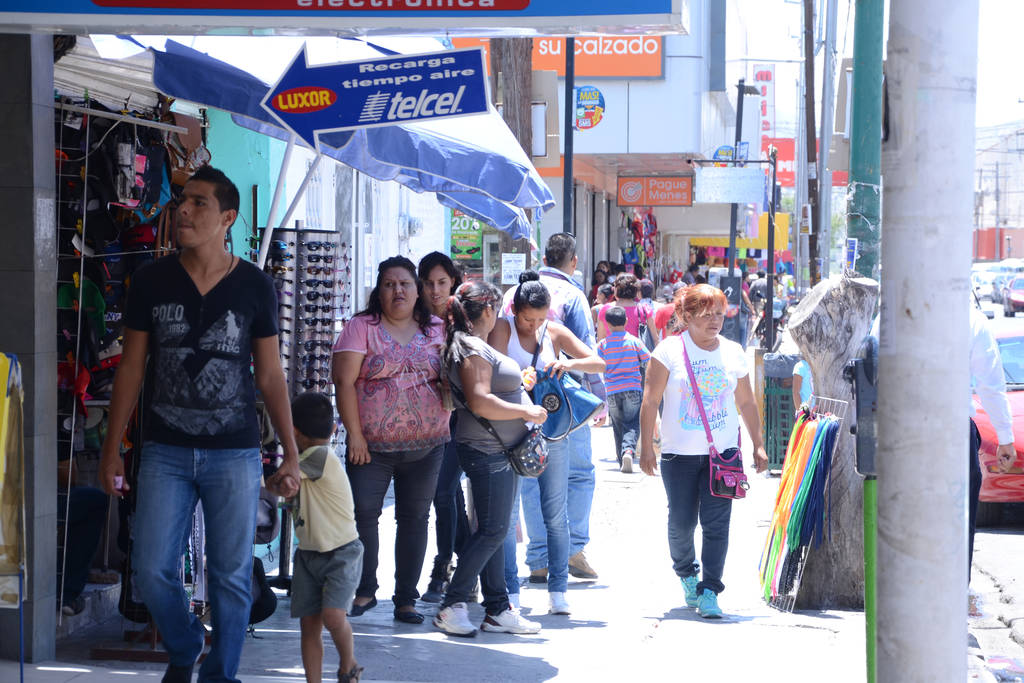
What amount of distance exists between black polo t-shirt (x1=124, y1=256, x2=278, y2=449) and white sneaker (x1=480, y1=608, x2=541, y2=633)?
233 centimetres

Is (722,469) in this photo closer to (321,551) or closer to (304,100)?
(321,551)

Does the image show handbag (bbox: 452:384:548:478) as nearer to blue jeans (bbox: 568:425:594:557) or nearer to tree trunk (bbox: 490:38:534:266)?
blue jeans (bbox: 568:425:594:557)

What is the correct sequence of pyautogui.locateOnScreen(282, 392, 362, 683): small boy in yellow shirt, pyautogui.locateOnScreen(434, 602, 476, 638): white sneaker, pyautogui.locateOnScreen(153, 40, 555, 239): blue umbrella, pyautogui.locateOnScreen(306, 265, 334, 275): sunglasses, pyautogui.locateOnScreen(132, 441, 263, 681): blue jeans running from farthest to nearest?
pyautogui.locateOnScreen(306, 265, 334, 275): sunglasses < pyautogui.locateOnScreen(434, 602, 476, 638): white sneaker < pyautogui.locateOnScreen(153, 40, 555, 239): blue umbrella < pyautogui.locateOnScreen(282, 392, 362, 683): small boy in yellow shirt < pyautogui.locateOnScreen(132, 441, 263, 681): blue jeans

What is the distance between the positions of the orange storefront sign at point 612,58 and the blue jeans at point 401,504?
18.5 m

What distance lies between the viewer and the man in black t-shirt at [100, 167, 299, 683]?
4.68m

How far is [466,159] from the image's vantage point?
24.4 ft

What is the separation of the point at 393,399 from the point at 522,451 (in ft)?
2.35

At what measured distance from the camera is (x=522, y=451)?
644 centimetres

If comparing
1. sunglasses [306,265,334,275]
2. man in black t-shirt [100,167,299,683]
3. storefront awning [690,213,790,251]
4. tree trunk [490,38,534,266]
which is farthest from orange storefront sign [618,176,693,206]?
man in black t-shirt [100,167,299,683]

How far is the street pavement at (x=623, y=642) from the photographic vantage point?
587 cm

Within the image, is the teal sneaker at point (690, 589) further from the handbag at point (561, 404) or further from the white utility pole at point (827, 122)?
the white utility pole at point (827, 122)

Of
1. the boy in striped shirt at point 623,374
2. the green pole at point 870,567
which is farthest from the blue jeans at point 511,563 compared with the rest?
the boy in striped shirt at point 623,374

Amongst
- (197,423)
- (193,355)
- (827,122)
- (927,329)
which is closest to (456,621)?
(197,423)

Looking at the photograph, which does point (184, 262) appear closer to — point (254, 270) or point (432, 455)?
point (254, 270)
